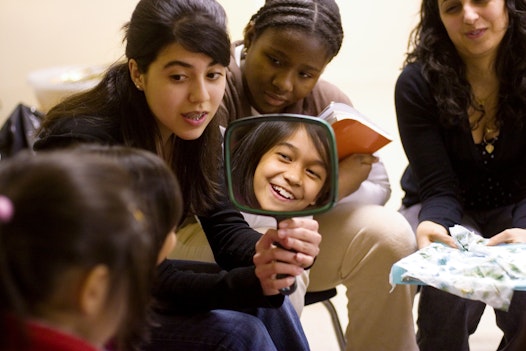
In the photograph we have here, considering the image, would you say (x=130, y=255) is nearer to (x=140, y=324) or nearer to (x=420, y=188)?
(x=140, y=324)

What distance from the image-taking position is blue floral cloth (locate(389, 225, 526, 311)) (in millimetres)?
1338

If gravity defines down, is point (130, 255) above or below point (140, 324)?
above

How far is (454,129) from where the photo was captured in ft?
5.94

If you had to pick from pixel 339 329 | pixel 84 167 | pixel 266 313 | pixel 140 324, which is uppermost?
pixel 84 167

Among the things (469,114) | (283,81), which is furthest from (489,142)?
(283,81)

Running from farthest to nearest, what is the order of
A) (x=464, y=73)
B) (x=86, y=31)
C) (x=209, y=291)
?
1. (x=86, y=31)
2. (x=464, y=73)
3. (x=209, y=291)

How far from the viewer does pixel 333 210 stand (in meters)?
1.73

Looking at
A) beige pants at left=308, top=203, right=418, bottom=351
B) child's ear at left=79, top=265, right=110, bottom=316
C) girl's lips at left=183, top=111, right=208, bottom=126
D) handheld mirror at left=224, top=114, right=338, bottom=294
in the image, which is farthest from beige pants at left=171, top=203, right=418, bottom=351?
child's ear at left=79, top=265, right=110, bottom=316

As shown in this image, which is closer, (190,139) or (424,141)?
(190,139)

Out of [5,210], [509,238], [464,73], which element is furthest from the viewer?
[464,73]

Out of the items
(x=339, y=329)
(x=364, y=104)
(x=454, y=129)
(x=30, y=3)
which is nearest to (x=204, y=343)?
(x=339, y=329)

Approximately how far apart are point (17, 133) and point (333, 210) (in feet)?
3.11

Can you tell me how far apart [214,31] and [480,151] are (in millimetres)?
767

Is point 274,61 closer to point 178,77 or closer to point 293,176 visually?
point 178,77
